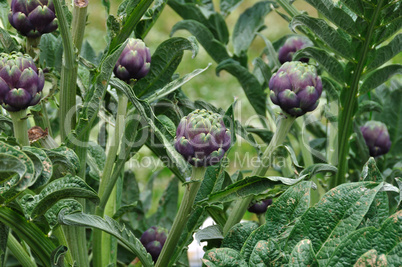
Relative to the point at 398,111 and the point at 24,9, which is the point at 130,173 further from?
the point at 398,111

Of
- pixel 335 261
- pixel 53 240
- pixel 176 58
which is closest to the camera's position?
pixel 335 261

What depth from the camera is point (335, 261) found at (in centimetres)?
52

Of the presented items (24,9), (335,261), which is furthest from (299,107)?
(24,9)

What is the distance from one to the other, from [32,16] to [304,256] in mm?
474

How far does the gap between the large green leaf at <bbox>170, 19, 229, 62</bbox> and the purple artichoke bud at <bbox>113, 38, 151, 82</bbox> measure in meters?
0.24

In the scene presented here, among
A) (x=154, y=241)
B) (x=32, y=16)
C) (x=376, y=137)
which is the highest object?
(x=32, y=16)

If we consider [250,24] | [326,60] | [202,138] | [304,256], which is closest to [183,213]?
[202,138]

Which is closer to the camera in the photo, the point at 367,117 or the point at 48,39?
the point at 48,39

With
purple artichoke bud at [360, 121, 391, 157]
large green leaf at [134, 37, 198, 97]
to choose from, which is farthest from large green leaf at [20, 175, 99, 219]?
purple artichoke bud at [360, 121, 391, 157]

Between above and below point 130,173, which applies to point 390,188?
above

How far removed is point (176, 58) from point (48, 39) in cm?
23

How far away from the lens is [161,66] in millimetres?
841

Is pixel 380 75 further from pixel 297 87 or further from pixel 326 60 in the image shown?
pixel 297 87

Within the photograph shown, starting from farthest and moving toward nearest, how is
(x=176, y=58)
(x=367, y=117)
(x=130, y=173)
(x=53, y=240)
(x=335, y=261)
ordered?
(x=367, y=117) → (x=130, y=173) → (x=176, y=58) → (x=53, y=240) → (x=335, y=261)
